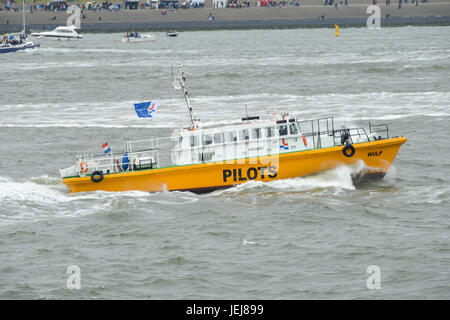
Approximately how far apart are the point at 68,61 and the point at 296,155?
67922mm

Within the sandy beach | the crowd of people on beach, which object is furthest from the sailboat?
the crowd of people on beach

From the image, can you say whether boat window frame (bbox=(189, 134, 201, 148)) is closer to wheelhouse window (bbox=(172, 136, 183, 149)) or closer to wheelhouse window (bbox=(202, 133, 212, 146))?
wheelhouse window (bbox=(202, 133, 212, 146))

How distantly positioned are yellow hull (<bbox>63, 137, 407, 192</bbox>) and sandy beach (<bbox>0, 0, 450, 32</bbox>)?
104m

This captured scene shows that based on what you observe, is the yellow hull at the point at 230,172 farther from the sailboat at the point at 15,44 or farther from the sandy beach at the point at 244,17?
the sandy beach at the point at 244,17

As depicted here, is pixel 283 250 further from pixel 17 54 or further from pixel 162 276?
pixel 17 54

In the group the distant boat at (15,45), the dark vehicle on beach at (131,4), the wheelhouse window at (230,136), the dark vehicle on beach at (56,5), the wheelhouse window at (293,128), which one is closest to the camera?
the wheelhouse window at (230,136)

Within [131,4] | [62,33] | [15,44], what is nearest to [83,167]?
[15,44]

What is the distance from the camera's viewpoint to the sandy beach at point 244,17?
131 metres

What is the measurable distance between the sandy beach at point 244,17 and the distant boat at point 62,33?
6475 millimetres

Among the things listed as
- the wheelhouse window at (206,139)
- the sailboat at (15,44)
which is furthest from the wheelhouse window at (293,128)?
the sailboat at (15,44)

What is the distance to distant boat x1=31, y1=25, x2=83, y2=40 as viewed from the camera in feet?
433

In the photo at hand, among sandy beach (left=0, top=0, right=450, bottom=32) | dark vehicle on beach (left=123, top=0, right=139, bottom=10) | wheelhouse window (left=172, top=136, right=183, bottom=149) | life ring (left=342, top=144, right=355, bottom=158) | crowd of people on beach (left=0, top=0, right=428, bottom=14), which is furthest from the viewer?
dark vehicle on beach (left=123, top=0, right=139, bottom=10)

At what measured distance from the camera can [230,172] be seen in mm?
29391
